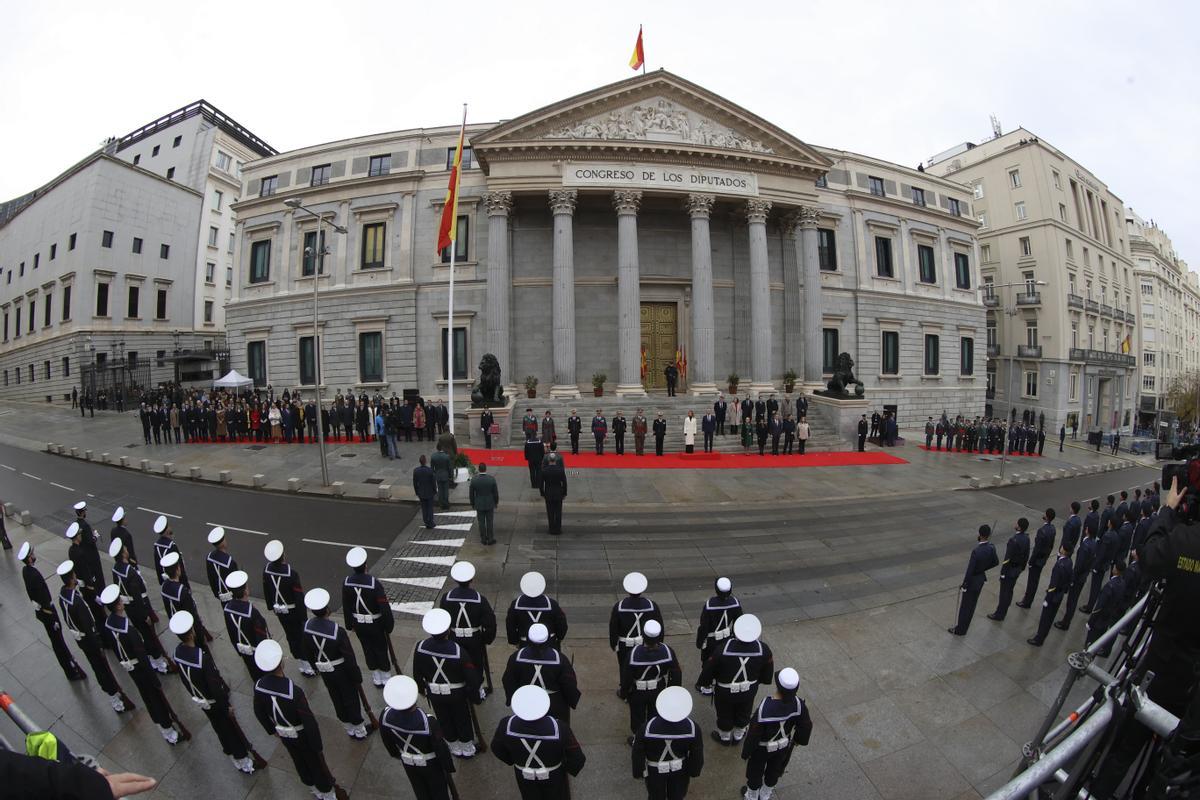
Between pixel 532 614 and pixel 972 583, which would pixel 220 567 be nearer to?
pixel 532 614

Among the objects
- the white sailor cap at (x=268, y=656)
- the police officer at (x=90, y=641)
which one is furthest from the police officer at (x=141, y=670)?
the white sailor cap at (x=268, y=656)

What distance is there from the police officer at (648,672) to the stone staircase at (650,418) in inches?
656

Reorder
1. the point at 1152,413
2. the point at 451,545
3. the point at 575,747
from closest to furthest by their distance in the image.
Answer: the point at 575,747 < the point at 451,545 < the point at 1152,413

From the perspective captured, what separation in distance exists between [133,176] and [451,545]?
5547cm

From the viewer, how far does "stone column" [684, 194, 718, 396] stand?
2694 centimetres

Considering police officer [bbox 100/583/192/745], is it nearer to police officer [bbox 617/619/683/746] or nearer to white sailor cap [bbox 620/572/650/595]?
police officer [bbox 617/619/683/746]

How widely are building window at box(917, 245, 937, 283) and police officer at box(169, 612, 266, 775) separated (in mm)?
44166

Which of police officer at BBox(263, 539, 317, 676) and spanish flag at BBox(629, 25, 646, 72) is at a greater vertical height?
spanish flag at BBox(629, 25, 646, 72)

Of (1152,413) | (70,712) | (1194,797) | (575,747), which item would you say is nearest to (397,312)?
(70,712)

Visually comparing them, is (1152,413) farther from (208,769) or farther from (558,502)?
(208,769)

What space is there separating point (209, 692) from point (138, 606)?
2.45 m

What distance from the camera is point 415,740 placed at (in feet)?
13.3

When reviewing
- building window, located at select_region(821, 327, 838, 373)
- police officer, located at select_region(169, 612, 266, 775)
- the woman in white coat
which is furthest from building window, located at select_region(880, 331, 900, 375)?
police officer, located at select_region(169, 612, 266, 775)

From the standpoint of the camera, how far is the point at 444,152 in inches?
1210
